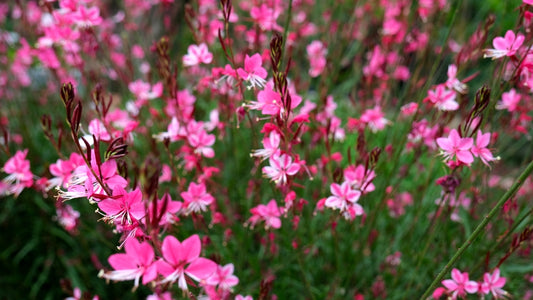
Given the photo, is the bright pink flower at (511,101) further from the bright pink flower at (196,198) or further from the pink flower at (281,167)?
the bright pink flower at (196,198)

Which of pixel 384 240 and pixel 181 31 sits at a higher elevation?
pixel 181 31

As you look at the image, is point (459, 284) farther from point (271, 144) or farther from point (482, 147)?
point (271, 144)

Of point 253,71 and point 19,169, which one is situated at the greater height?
point 253,71

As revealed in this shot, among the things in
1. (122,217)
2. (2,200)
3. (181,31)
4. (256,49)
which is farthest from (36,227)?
(181,31)

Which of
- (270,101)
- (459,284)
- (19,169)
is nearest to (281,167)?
(270,101)

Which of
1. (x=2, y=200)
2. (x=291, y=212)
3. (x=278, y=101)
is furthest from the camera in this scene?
(x=2, y=200)

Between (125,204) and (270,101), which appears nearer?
(125,204)

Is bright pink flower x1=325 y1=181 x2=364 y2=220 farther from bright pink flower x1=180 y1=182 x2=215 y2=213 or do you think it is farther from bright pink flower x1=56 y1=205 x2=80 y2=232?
bright pink flower x1=56 y1=205 x2=80 y2=232

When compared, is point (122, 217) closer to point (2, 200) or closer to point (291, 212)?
point (291, 212)
